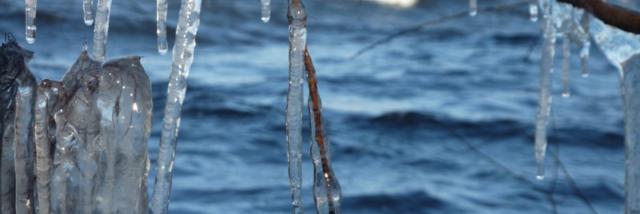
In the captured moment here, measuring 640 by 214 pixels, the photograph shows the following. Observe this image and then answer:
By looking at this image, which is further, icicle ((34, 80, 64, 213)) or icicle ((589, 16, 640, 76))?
icicle ((589, 16, 640, 76))

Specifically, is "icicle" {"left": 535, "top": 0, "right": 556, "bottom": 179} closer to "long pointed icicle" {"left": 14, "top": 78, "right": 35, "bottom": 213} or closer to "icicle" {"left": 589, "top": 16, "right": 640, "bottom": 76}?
"icicle" {"left": 589, "top": 16, "right": 640, "bottom": 76}

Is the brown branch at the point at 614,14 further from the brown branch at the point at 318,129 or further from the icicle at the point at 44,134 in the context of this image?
the icicle at the point at 44,134

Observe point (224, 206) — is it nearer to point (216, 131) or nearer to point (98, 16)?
point (216, 131)

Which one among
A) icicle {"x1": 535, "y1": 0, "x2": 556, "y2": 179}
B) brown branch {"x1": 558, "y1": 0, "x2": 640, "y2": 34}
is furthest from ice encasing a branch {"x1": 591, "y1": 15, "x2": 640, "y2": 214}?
brown branch {"x1": 558, "y1": 0, "x2": 640, "y2": 34}

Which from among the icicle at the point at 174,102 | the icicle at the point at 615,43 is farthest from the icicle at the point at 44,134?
the icicle at the point at 615,43

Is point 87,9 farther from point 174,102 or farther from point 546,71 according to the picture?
point 546,71

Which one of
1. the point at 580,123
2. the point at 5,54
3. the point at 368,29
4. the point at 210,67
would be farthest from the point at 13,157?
the point at 368,29

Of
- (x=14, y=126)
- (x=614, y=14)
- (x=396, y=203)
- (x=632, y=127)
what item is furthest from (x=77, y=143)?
(x=396, y=203)
